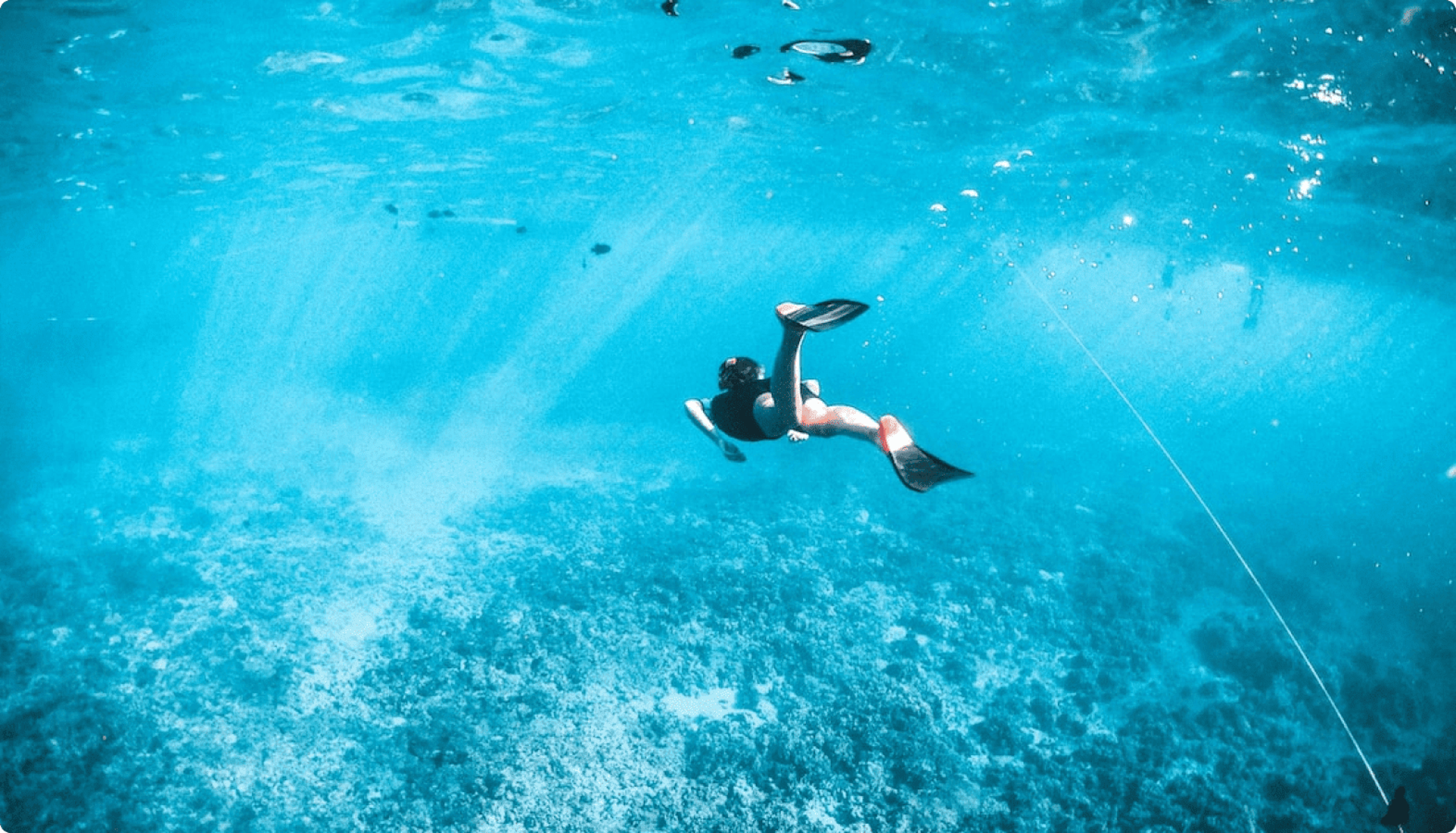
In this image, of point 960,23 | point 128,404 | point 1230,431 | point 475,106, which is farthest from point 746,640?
point 1230,431

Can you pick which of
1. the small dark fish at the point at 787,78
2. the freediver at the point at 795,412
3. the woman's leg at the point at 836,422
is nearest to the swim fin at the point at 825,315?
the freediver at the point at 795,412

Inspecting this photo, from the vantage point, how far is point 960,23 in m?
11.8

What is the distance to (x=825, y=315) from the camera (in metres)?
5.25

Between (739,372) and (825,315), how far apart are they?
1.36m

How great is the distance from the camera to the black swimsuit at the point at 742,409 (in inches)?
246

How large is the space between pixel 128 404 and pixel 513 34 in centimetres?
3323

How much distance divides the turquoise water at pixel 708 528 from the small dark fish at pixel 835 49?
0.39m

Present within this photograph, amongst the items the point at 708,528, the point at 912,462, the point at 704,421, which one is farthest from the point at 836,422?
the point at 708,528

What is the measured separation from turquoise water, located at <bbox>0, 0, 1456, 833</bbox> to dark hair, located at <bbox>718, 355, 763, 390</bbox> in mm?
5733

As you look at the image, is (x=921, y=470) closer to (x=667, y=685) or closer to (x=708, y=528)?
(x=667, y=685)

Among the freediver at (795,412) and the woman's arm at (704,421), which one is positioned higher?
the freediver at (795,412)

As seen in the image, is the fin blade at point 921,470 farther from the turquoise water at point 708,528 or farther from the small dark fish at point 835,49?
the small dark fish at point 835,49

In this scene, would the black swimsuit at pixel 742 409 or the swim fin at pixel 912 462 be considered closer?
the swim fin at pixel 912 462

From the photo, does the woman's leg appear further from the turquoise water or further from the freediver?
the turquoise water
